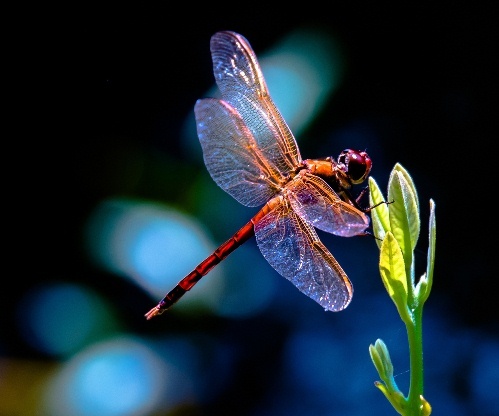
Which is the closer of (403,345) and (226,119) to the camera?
(226,119)

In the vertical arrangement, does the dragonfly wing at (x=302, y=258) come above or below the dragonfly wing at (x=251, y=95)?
below

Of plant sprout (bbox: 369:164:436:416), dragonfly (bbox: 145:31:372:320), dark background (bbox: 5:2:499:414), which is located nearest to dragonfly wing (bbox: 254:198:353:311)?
dragonfly (bbox: 145:31:372:320)

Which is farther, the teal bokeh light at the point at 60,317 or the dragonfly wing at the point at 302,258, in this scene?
the teal bokeh light at the point at 60,317

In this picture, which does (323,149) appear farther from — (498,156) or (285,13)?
(498,156)

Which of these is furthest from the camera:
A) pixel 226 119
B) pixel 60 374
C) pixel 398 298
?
pixel 60 374

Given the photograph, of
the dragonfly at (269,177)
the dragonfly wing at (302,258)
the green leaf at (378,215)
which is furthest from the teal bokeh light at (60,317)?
the green leaf at (378,215)

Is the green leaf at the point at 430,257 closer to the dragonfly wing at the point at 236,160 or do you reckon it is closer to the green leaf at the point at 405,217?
the green leaf at the point at 405,217

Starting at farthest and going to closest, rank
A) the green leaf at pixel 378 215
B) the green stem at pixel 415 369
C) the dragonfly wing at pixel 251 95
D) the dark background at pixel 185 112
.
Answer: the dark background at pixel 185 112 → the dragonfly wing at pixel 251 95 → the green leaf at pixel 378 215 → the green stem at pixel 415 369

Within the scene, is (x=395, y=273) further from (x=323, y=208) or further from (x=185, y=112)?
(x=185, y=112)

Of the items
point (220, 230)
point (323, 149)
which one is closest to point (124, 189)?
point (220, 230)
